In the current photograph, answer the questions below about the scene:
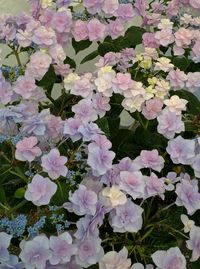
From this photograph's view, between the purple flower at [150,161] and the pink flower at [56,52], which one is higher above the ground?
the pink flower at [56,52]

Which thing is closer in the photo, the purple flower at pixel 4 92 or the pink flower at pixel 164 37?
the purple flower at pixel 4 92

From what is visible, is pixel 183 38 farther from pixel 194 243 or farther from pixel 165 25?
pixel 194 243

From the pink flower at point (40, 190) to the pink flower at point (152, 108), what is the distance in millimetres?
256

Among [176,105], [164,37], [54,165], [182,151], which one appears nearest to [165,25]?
[164,37]

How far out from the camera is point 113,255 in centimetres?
74

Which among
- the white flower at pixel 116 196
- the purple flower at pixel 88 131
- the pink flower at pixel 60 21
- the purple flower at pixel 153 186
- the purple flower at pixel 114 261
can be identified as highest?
the pink flower at pixel 60 21

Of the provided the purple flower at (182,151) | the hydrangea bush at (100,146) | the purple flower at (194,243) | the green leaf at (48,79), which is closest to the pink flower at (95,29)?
the hydrangea bush at (100,146)

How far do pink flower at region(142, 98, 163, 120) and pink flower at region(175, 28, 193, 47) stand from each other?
0.19m

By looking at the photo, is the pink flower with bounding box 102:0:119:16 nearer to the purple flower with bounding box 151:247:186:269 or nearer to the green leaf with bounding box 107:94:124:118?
the green leaf with bounding box 107:94:124:118

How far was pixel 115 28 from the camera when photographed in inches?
41.1

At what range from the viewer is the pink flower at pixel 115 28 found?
3.42 feet

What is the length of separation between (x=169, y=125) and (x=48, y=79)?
0.91 ft

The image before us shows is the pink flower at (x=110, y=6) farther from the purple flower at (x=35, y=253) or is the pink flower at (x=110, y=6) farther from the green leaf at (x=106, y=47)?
the purple flower at (x=35, y=253)

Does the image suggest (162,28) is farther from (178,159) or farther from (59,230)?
(59,230)
